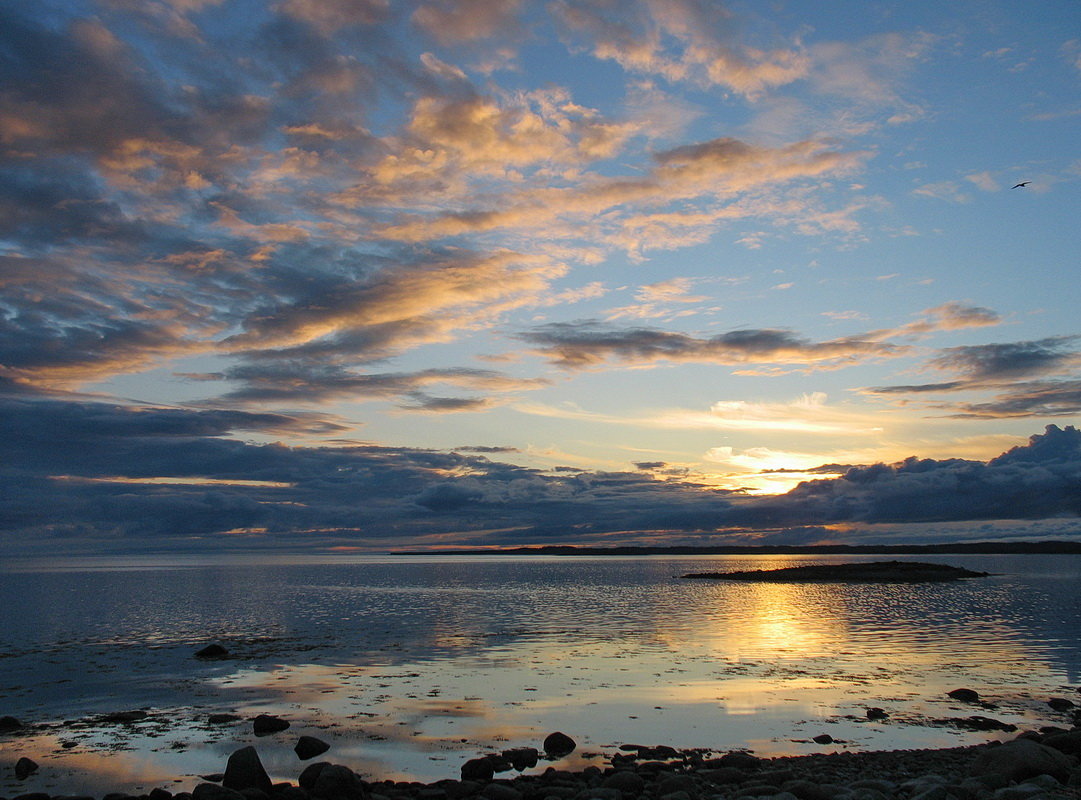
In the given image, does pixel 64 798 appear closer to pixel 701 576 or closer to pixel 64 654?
pixel 64 654

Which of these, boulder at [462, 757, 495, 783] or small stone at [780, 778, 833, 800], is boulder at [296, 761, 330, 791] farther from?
small stone at [780, 778, 833, 800]

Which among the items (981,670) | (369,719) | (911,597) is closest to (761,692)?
(981,670)

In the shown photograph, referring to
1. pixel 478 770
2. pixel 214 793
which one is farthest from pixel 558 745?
pixel 214 793

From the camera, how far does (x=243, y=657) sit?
1711 inches

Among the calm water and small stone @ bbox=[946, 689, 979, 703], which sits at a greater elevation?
small stone @ bbox=[946, 689, 979, 703]

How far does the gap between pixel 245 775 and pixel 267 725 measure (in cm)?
712

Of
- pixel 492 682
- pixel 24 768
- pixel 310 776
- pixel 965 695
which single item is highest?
pixel 310 776

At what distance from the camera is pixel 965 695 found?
30125mm

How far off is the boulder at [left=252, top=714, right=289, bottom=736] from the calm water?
1.49 ft

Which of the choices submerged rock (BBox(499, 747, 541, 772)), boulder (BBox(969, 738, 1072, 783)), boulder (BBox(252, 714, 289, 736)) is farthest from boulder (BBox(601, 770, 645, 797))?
boulder (BBox(252, 714, 289, 736))

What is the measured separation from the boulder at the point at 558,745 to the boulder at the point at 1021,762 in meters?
10.7

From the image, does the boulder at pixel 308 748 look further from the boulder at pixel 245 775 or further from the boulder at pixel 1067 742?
the boulder at pixel 1067 742

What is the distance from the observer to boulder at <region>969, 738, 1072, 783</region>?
19500 millimetres

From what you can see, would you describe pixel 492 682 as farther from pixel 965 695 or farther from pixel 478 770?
pixel 965 695
